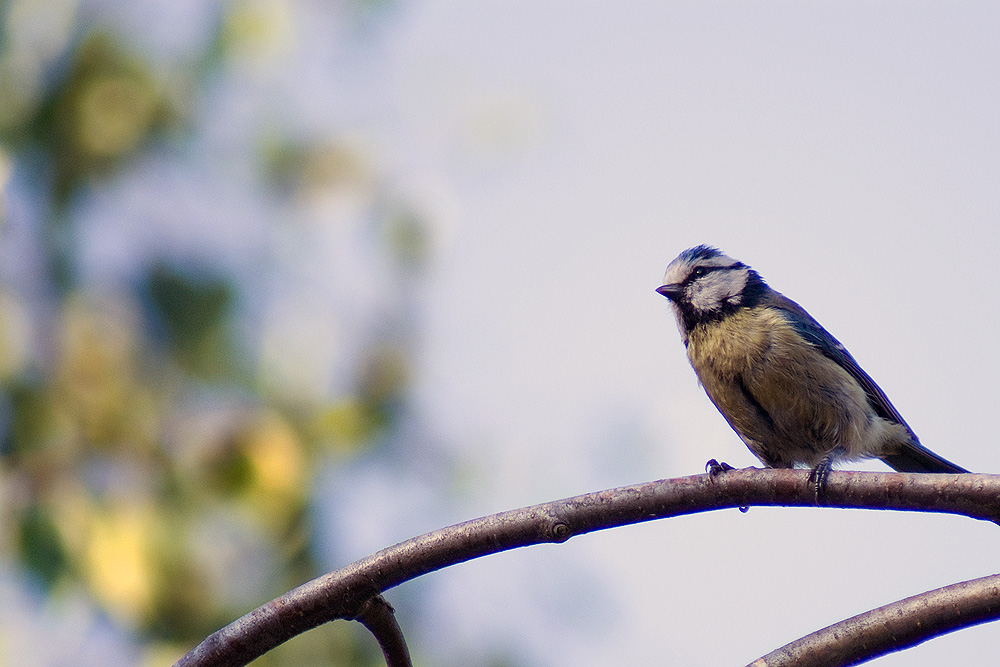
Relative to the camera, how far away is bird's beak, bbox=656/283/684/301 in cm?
328

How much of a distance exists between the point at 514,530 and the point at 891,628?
0.63 metres

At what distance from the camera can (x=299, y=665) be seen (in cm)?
265

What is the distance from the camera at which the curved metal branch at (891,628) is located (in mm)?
1377

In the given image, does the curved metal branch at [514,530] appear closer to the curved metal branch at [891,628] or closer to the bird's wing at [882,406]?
the curved metal branch at [891,628]

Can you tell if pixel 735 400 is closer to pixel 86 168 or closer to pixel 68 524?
pixel 68 524

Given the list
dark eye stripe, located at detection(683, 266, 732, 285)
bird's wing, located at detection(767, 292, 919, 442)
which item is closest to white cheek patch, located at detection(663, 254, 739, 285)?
dark eye stripe, located at detection(683, 266, 732, 285)

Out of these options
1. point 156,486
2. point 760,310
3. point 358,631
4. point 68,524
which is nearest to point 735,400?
point 760,310

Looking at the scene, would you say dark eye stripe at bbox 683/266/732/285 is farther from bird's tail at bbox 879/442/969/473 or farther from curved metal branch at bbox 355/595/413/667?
curved metal branch at bbox 355/595/413/667

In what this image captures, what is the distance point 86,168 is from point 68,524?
1373 millimetres

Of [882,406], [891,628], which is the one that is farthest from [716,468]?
[882,406]

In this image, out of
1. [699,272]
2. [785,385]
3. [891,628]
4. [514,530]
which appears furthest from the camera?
[699,272]

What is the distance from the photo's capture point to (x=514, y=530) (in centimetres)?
155

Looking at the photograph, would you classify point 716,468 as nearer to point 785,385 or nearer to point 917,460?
point 785,385

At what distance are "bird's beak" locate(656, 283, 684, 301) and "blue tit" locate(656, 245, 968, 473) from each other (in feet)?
0.12
